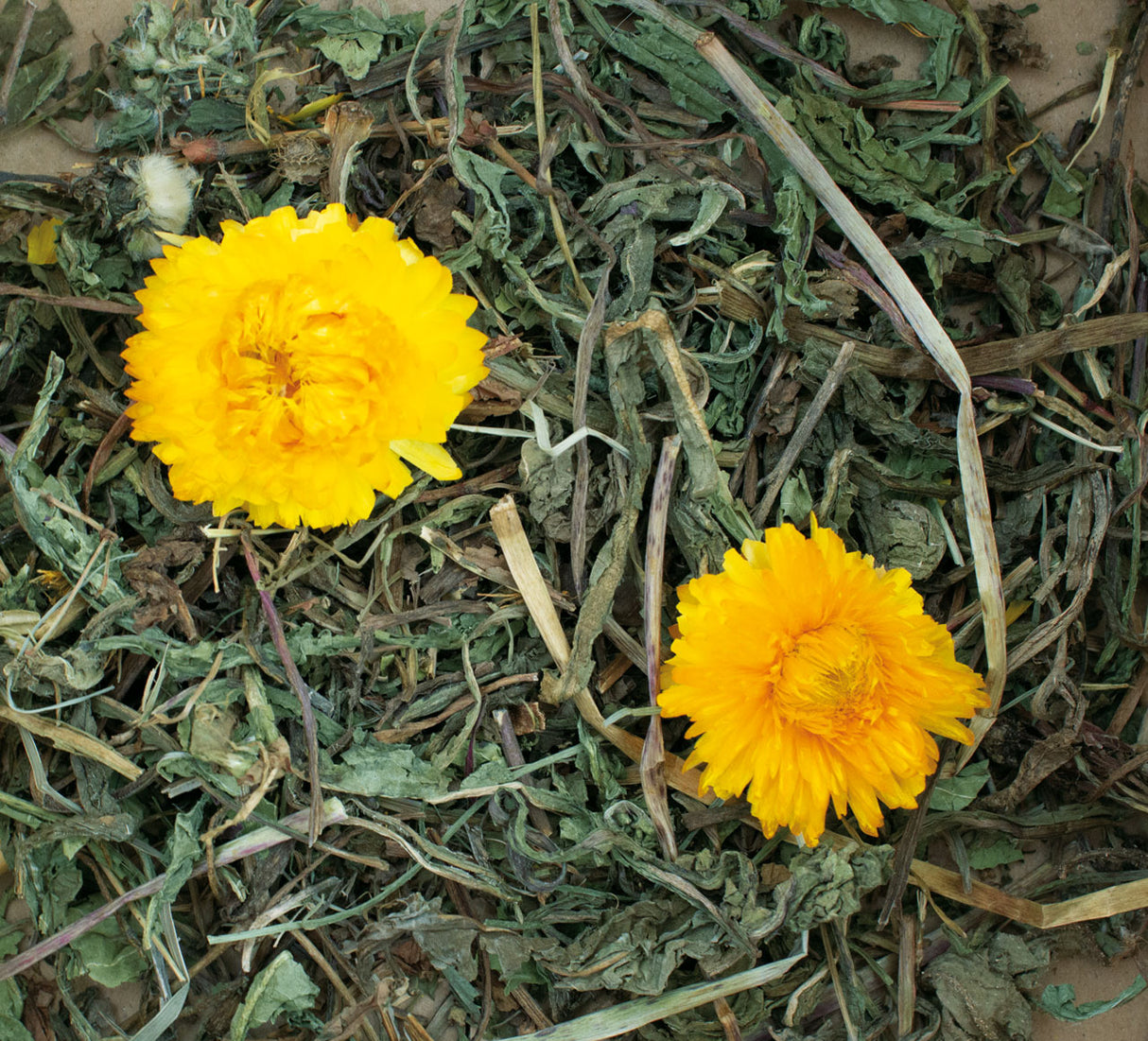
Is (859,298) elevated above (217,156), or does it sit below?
below

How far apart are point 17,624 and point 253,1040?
1.75ft

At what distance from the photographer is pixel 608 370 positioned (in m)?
0.96

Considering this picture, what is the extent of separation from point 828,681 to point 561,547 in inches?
13.4

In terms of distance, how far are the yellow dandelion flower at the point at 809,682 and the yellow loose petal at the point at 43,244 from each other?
813mm

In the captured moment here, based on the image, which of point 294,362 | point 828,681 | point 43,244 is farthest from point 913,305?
point 43,244

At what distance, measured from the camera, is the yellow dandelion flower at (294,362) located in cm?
79

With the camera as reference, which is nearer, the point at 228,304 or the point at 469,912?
the point at 228,304

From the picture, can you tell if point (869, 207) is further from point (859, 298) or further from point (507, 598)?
point (507, 598)

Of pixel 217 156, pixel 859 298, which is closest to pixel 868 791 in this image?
pixel 859 298

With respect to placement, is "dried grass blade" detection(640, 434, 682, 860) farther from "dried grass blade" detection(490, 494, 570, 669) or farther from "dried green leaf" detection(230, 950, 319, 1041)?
"dried green leaf" detection(230, 950, 319, 1041)

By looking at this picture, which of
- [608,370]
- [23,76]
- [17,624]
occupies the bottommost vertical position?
[17,624]

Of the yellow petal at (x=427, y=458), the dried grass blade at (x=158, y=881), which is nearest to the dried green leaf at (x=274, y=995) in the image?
the dried grass blade at (x=158, y=881)

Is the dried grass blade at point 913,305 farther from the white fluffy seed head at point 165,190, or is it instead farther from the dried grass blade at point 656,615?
the white fluffy seed head at point 165,190

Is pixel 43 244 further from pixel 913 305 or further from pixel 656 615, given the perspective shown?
pixel 913 305
